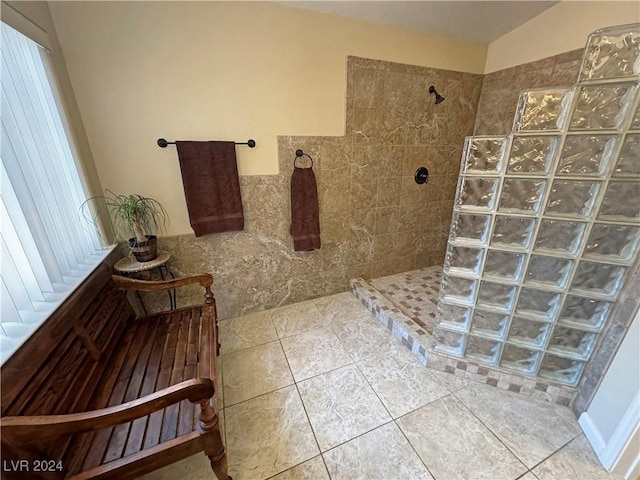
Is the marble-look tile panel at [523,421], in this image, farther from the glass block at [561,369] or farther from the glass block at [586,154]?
the glass block at [586,154]

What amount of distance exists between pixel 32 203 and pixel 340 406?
1.67 meters

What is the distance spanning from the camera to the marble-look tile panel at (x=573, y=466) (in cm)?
106

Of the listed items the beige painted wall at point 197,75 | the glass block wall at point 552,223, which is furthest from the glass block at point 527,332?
the beige painted wall at point 197,75

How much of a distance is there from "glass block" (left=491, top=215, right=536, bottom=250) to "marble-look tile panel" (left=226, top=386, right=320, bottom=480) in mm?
1321

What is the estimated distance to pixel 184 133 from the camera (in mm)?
1587

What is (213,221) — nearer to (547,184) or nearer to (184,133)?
(184,133)

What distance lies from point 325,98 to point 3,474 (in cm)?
221

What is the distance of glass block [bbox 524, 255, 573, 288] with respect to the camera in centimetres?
116

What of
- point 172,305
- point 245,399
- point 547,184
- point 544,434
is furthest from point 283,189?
point 544,434

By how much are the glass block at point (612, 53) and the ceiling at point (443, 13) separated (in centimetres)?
118

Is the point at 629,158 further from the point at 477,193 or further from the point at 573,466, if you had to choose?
the point at 573,466

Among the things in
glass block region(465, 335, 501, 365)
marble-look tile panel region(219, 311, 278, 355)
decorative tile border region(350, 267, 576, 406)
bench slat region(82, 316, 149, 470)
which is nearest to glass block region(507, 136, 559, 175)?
glass block region(465, 335, 501, 365)

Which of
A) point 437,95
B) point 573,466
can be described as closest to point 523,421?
point 573,466

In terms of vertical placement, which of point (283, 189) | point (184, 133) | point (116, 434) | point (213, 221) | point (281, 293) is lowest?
point (281, 293)
